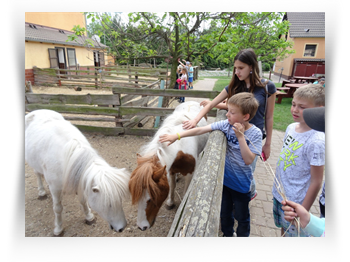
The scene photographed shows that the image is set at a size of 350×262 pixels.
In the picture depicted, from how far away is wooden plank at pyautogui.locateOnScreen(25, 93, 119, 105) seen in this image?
5.27 metres

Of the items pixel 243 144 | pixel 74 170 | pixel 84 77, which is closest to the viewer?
pixel 243 144

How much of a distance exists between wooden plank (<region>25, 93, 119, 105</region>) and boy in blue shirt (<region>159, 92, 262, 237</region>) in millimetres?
3802

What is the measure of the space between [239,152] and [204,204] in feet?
3.15

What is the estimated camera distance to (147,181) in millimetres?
1789

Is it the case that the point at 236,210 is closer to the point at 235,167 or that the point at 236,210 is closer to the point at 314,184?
the point at 235,167

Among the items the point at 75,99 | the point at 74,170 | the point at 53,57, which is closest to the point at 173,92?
the point at 75,99

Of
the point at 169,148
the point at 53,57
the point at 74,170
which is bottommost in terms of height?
the point at 74,170

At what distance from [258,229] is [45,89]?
51.1 ft

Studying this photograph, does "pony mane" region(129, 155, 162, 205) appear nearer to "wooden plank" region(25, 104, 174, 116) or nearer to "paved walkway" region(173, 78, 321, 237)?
"paved walkway" region(173, 78, 321, 237)

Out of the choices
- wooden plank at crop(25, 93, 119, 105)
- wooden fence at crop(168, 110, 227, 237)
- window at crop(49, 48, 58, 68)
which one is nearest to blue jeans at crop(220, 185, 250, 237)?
wooden fence at crop(168, 110, 227, 237)

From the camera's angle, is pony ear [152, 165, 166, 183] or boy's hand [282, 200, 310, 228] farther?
pony ear [152, 165, 166, 183]

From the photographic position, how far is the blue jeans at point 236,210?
191 centimetres
